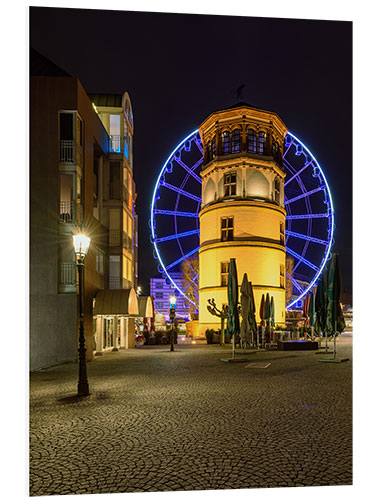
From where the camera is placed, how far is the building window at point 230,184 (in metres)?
39.2

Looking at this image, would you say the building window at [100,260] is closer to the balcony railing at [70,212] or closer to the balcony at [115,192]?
the balcony at [115,192]

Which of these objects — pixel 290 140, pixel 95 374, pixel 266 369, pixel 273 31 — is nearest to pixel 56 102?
pixel 95 374

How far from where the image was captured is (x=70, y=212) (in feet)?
75.6

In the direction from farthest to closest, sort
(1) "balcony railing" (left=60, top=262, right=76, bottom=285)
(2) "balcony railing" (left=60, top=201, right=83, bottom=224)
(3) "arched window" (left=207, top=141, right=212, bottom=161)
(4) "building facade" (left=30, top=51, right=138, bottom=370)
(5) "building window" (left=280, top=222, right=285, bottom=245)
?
1. (3) "arched window" (left=207, top=141, right=212, bottom=161)
2. (5) "building window" (left=280, top=222, right=285, bottom=245)
3. (2) "balcony railing" (left=60, top=201, right=83, bottom=224)
4. (1) "balcony railing" (left=60, top=262, right=76, bottom=285)
5. (4) "building facade" (left=30, top=51, right=138, bottom=370)

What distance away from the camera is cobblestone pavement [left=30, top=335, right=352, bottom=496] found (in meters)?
6.03

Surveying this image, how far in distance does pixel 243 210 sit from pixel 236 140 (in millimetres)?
5447

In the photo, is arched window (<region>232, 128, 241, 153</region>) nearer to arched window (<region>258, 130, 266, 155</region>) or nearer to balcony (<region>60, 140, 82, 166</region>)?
arched window (<region>258, 130, 266, 155</region>)

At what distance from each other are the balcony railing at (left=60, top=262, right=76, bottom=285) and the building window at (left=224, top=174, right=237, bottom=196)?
1937 centimetres

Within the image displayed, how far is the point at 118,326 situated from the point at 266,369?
16340 mm

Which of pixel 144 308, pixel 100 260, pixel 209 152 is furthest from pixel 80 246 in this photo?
pixel 209 152

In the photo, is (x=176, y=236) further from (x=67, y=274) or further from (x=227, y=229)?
(x=67, y=274)

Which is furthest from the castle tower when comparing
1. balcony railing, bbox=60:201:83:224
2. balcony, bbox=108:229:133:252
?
balcony railing, bbox=60:201:83:224

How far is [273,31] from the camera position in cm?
857
